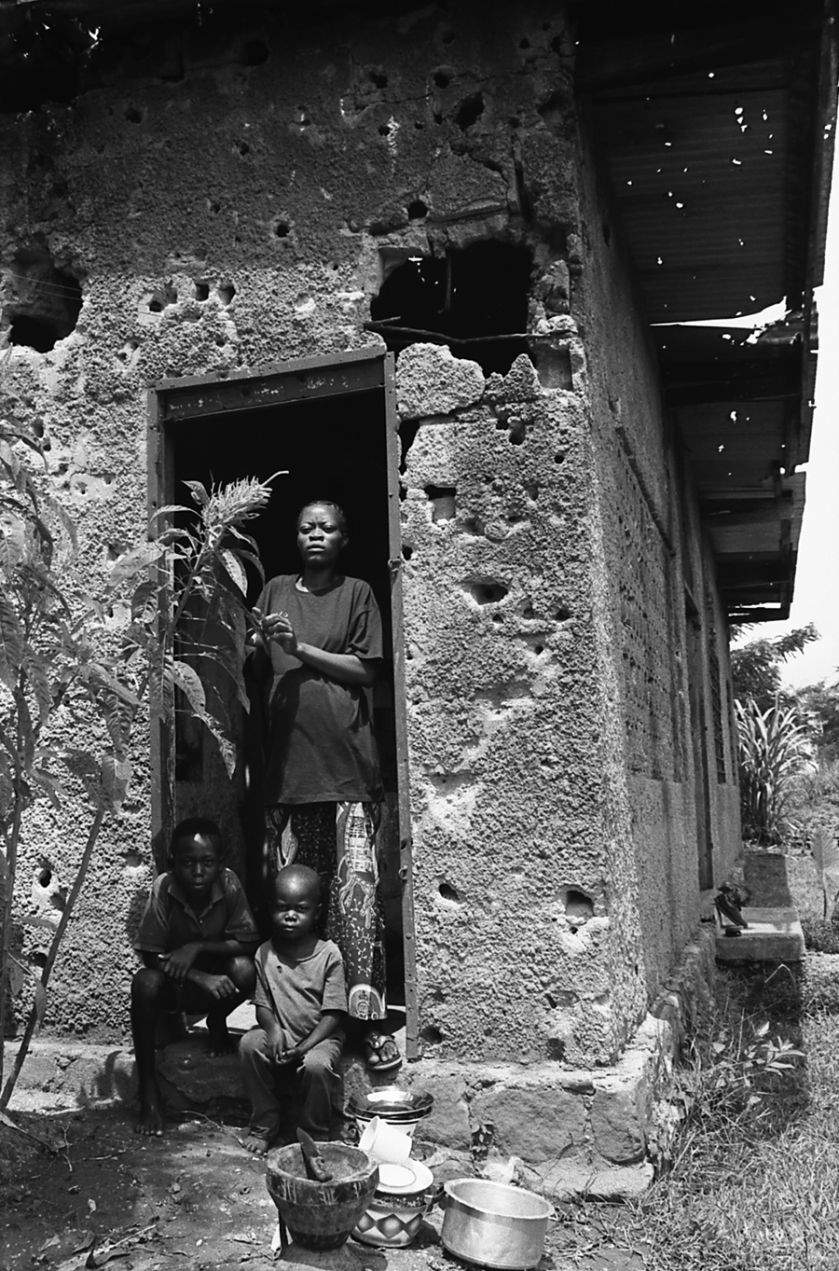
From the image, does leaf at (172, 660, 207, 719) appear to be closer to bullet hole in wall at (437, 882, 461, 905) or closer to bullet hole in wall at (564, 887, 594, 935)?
bullet hole in wall at (437, 882, 461, 905)

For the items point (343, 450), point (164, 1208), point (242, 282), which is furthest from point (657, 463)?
point (164, 1208)

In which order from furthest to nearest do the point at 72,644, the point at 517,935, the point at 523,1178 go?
the point at 517,935 → the point at 523,1178 → the point at 72,644

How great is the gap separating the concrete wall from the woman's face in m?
0.40

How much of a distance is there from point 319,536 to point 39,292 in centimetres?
151

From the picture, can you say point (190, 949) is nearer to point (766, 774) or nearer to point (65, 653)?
point (65, 653)

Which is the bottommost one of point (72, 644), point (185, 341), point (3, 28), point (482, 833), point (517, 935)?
point (517, 935)

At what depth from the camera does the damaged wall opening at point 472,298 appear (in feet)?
17.9

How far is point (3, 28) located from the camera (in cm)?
436

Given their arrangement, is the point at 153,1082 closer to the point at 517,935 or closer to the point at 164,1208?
the point at 164,1208

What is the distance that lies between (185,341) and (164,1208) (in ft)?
9.30

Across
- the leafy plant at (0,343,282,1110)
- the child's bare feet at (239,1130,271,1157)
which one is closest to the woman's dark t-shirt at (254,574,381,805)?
the leafy plant at (0,343,282,1110)

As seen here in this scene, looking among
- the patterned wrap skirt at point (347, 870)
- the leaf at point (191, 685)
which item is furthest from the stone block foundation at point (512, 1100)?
the leaf at point (191, 685)

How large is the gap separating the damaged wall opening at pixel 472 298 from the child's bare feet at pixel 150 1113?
3.18 meters

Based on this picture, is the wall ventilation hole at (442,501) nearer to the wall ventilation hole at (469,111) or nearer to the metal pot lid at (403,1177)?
the wall ventilation hole at (469,111)
